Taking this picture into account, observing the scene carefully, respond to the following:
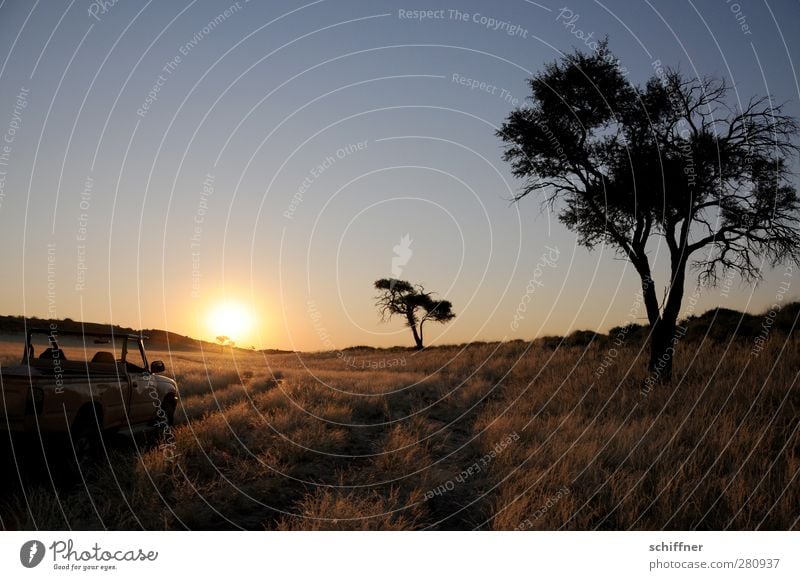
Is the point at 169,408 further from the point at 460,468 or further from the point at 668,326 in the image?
the point at 668,326

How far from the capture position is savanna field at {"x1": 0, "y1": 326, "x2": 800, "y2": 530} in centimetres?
738

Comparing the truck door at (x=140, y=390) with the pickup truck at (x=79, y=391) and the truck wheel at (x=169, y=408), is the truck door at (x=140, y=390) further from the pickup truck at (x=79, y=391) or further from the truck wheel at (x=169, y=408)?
the truck wheel at (x=169, y=408)

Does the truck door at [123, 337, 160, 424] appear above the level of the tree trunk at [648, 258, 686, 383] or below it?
below

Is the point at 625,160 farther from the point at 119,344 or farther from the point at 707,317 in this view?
the point at 707,317

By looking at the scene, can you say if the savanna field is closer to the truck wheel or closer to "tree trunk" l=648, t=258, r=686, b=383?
the truck wheel

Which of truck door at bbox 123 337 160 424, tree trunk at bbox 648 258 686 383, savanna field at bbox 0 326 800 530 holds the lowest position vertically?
savanna field at bbox 0 326 800 530

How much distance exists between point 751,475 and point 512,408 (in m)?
7.10

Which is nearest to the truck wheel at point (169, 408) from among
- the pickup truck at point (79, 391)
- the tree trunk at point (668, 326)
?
the pickup truck at point (79, 391)

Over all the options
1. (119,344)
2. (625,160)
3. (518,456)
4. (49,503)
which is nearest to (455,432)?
(518,456)

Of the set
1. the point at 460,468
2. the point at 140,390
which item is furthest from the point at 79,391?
the point at 460,468

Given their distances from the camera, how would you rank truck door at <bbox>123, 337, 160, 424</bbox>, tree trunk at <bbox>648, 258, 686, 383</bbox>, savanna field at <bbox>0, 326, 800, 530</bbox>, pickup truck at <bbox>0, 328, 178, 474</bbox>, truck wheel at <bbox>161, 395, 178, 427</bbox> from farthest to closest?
tree trunk at <bbox>648, 258, 686, 383</bbox> → truck wheel at <bbox>161, 395, 178, 427</bbox> → truck door at <bbox>123, 337, 160, 424</bbox> → pickup truck at <bbox>0, 328, 178, 474</bbox> → savanna field at <bbox>0, 326, 800, 530</bbox>

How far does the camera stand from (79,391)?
9.20m

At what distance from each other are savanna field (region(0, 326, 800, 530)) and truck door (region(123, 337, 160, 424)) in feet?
1.77

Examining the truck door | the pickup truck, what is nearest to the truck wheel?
the pickup truck
